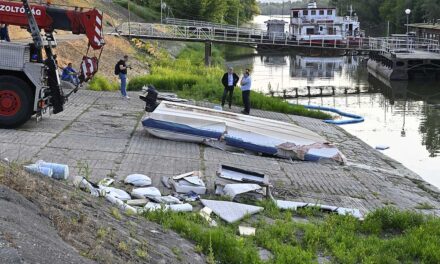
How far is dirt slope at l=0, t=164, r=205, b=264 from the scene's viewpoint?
201 inches

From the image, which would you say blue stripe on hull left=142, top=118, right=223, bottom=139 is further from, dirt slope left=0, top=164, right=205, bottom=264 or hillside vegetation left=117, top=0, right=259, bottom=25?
hillside vegetation left=117, top=0, right=259, bottom=25

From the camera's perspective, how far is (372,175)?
15.8m

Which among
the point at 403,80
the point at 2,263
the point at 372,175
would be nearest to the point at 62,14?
the point at 372,175

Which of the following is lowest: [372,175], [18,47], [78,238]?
[372,175]

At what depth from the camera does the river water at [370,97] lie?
24156mm

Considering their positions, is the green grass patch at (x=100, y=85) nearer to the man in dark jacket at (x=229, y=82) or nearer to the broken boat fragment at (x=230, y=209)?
the man in dark jacket at (x=229, y=82)

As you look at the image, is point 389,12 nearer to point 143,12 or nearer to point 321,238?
point 143,12

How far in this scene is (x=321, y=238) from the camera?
914 centimetres

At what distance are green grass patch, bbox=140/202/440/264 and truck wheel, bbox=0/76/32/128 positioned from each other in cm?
636

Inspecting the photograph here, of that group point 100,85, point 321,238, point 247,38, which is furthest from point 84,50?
point 321,238

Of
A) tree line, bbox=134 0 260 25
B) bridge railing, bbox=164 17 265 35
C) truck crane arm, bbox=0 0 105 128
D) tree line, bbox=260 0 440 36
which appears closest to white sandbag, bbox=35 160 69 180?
truck crane arm, bbox=0 0 105 128

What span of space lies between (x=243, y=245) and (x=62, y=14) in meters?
9.59

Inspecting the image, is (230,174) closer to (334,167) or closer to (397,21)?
(334,167)

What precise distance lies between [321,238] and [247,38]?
4446cm
